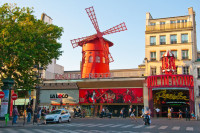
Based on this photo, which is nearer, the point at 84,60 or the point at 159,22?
the point at 159,22

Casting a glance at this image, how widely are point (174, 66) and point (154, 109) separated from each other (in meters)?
6.07

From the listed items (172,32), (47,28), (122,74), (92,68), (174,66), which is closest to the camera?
(47,28)

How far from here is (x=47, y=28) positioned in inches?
1029

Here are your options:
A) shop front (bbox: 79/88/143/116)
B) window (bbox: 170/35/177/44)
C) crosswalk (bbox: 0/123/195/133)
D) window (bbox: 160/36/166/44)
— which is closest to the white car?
crosswalk (bbox: 0/123/195/133)

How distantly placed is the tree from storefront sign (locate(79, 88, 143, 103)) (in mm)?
11089

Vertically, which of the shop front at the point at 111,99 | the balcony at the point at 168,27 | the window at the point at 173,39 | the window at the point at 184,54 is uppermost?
the balcony at the point at 168,27

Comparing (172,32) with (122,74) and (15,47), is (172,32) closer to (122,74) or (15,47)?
(122,74)

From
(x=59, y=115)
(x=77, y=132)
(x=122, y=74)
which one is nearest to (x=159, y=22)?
(x=122, y=74)

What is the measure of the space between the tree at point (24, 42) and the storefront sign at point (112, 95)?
1109cm

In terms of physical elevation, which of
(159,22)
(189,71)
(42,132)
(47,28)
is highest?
(159,22)

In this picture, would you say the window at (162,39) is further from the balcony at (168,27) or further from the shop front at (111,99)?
the shop front at (111,99)

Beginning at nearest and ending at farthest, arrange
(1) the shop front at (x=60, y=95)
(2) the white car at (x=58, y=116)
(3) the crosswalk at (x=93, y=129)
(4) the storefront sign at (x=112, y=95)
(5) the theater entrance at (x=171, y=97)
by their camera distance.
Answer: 1. (3) the crosswalk at (x=93, y=129)
2. (2) the white car at (x=58, y=116)
3. (5) the theater entrance at (x=171, y=97)
4. (4) the storefront sign at (x=112, y=95)
5. (1) the shop front at (x=60, y=95)

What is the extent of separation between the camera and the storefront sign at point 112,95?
34.1 metres

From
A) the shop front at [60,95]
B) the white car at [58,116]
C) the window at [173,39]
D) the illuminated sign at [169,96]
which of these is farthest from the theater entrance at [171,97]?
the white car at [58,116]
